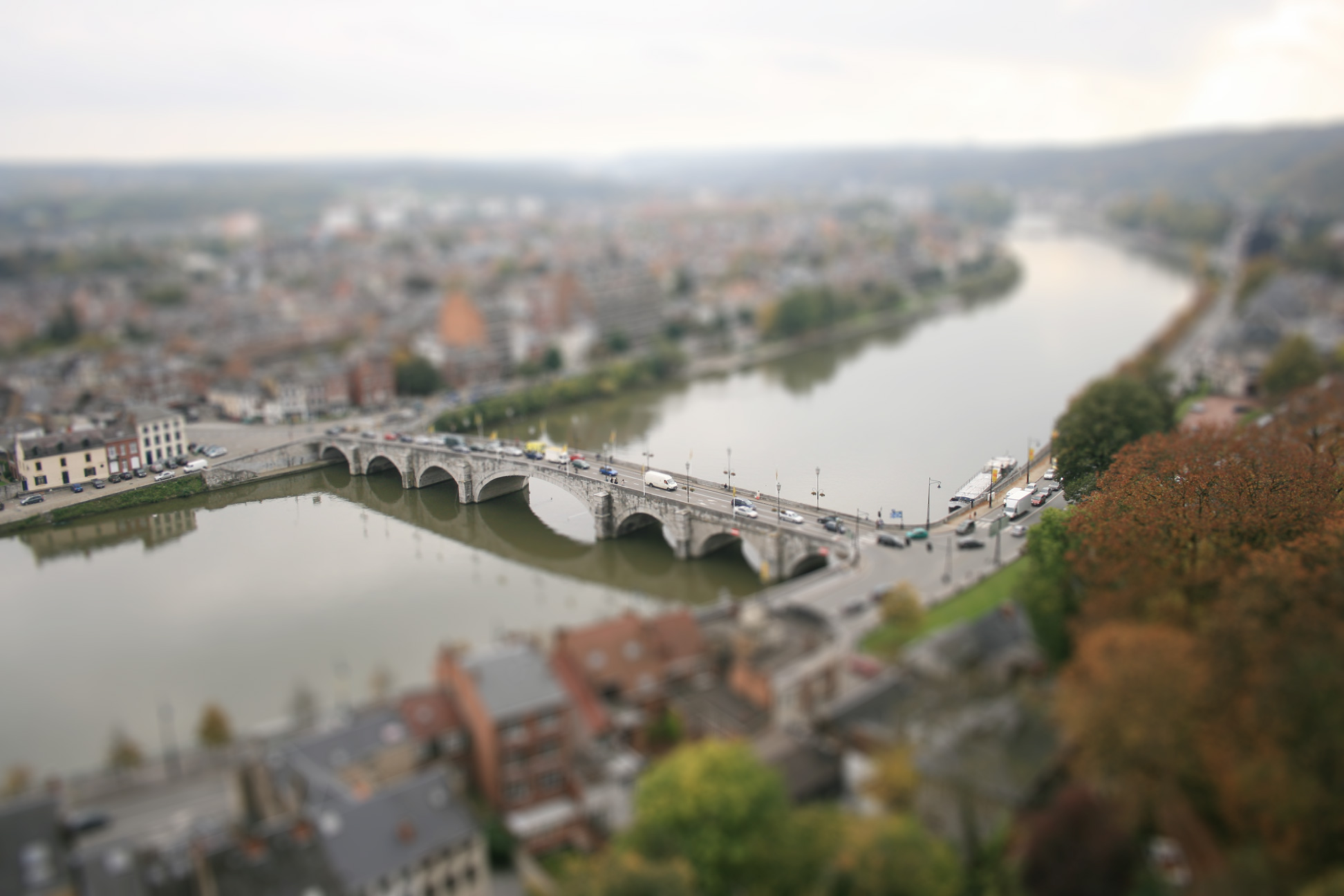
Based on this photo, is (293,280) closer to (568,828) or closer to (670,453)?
(670,453)

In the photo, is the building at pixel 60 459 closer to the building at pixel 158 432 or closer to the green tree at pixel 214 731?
the building at pixel 158 432

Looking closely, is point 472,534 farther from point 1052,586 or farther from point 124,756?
point 1052,586

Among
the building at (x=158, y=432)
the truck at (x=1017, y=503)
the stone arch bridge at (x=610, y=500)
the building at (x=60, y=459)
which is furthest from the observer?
the building at (x=158, y=432)

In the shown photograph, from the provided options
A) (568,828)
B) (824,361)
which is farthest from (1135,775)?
(824,361)

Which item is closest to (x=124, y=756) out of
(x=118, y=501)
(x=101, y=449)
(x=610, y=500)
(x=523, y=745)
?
(x=523, y=745)

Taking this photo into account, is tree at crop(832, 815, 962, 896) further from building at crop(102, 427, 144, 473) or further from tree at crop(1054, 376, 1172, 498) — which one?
building at crop(102, 427, 144, 473)

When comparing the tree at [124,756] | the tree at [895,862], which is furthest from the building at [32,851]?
the tree at [895,862]

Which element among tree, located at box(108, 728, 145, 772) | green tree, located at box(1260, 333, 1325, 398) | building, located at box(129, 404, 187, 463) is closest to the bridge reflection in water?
building, located at box(129, 404, 187, 463)
